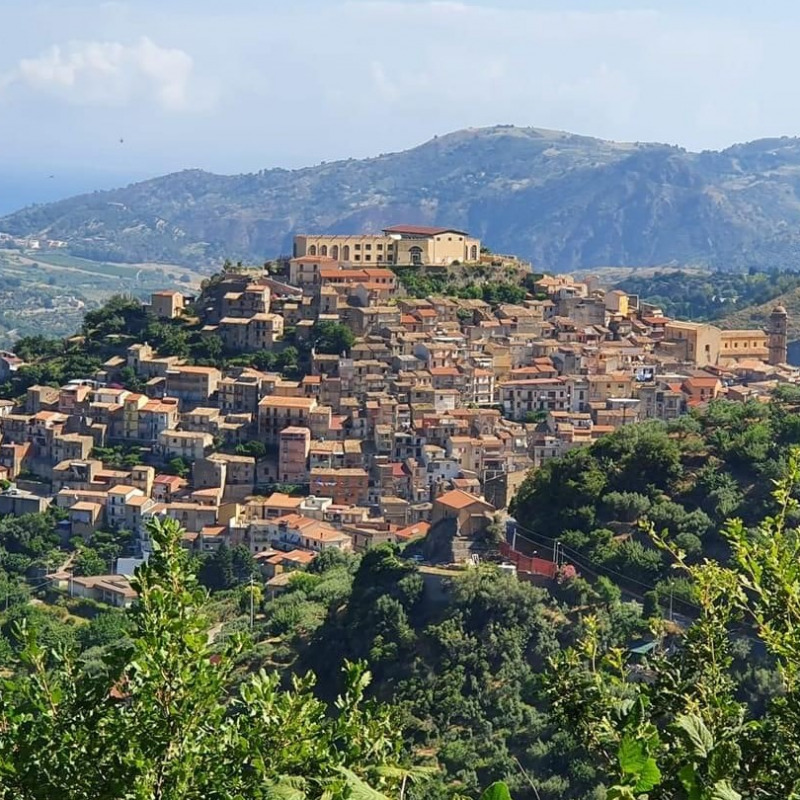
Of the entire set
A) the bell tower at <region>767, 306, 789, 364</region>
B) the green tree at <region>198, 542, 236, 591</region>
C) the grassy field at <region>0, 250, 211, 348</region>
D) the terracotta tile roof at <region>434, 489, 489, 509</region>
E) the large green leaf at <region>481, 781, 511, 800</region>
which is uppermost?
the large green leaf at <region>481, 781, 511, 800</region>

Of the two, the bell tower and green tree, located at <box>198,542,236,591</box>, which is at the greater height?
the bell tower

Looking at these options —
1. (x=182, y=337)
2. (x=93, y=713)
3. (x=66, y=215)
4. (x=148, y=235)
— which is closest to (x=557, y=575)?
(x=93, y=713)

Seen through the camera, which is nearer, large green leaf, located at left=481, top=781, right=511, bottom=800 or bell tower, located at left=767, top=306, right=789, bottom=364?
large green leaf, located at left=481, top=781, right=511, bottom=800

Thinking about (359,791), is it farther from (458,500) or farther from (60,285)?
(60,285)

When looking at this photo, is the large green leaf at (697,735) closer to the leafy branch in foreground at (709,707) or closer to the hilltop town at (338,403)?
the leafy branch in foreground at (709,707)

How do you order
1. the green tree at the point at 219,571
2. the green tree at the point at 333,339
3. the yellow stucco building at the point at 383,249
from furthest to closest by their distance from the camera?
the yellow stucco building at the point at 383,249 < the green tree at the point at 333,339 < the green tree at the point at 219,571

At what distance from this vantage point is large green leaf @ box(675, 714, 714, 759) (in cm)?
477

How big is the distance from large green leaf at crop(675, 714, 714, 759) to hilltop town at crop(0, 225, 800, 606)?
20.2 metres

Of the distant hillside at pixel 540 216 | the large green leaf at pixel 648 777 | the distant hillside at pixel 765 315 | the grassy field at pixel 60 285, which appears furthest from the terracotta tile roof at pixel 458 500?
the distant hillside at pixel 540 216

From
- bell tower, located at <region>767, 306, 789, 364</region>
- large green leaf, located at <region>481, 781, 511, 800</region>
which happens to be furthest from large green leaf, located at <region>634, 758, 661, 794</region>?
bell tower, located at <region>767, 306, 789, 364</region>

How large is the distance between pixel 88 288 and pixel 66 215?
60.8 metres

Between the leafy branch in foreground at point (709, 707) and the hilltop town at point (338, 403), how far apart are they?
19.3 meters

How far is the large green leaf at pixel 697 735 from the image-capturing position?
15.7 ft

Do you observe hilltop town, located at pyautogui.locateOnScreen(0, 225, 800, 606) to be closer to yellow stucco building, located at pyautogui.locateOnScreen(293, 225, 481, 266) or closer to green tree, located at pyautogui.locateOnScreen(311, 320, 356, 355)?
green tree, located at pyautogui.locateOnScreen(311, 320, 356, 355)
